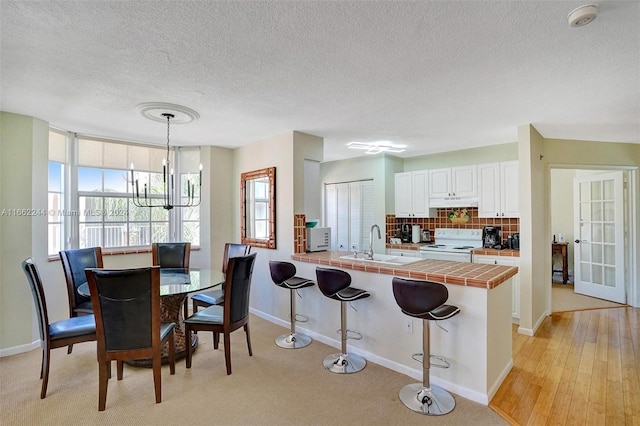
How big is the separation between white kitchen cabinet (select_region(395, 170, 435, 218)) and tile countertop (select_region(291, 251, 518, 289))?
2.23 m

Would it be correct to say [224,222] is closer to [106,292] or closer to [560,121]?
[106,292]

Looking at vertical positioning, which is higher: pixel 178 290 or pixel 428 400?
pixel 178 290

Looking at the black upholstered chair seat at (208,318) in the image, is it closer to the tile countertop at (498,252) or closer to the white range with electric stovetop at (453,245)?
the white range with electric stovetop at (453,245)

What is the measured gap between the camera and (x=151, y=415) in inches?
87.6

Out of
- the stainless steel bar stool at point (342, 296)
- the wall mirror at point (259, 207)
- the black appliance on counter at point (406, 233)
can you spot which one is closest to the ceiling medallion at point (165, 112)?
the wall mirror at point (259, 207)

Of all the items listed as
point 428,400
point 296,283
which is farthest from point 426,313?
point 296,283

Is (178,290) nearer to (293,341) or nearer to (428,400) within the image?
(293,341)

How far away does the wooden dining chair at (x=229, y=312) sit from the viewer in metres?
2.80

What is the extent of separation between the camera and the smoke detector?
1551 mm

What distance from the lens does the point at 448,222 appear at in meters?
5.35

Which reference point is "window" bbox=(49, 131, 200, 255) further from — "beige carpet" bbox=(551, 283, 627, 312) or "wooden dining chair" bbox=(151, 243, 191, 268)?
"beige carpet" bbox=(551, 283, 627, 312)

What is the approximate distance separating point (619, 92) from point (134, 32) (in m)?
3.65

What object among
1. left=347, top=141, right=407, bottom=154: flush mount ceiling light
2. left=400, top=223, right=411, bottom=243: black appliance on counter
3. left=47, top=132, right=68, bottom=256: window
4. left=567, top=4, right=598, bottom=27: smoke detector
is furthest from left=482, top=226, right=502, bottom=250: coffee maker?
left=47, top=132, right=68, bottom=256: window

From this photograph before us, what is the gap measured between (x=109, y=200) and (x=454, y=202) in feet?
16.5
